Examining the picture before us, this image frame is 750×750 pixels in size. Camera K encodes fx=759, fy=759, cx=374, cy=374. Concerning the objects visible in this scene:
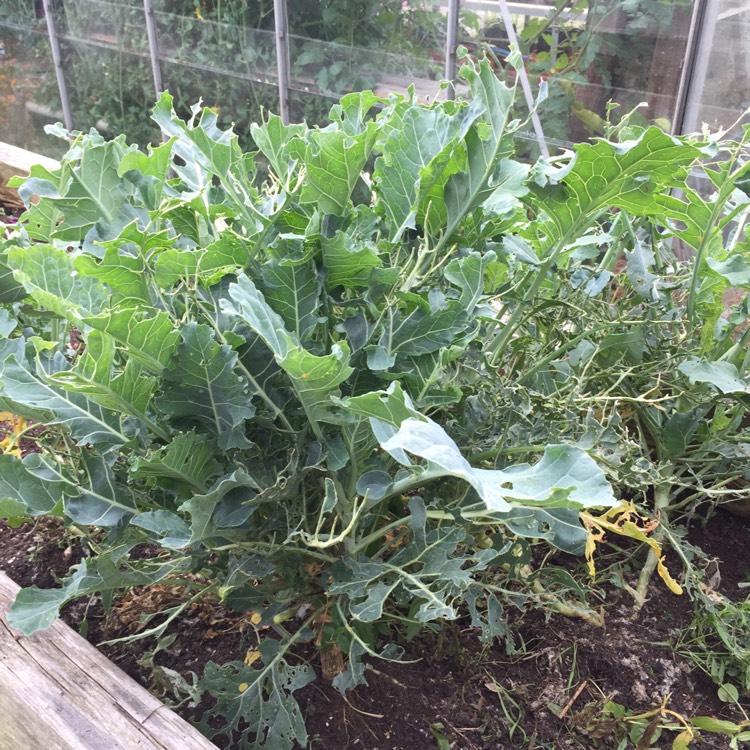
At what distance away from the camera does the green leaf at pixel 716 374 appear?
0.86 metres

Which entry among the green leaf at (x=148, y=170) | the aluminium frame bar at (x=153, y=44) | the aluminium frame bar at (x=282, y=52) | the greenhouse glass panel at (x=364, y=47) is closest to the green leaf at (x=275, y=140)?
the green leaf at (x=148, y=170)

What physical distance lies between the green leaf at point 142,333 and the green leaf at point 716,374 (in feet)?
1.92

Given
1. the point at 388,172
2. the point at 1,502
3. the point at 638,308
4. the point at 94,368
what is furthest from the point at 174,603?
the point at 638,308

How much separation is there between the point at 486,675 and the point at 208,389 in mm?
509

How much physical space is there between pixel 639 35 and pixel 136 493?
234 cm

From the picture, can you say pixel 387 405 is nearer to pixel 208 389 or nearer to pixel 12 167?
pixel 208 389

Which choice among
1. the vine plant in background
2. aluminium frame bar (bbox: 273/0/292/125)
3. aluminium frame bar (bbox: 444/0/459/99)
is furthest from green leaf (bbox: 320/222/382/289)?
aluminium frame bar (bbox: 273/0/292/125)

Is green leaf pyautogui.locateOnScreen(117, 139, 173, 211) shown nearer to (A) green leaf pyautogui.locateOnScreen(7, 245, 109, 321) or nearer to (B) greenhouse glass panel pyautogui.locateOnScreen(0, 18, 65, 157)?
(A) green leaf pyautogui.locateOnScreen(7, 245, 109, 321)

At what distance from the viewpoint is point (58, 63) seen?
425 centimetres

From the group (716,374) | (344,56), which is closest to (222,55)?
(344,56)

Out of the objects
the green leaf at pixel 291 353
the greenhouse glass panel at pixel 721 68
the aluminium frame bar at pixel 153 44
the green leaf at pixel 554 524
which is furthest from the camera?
the aluminium frame bar at pixel 153 44

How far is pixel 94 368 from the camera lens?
0.60 metres

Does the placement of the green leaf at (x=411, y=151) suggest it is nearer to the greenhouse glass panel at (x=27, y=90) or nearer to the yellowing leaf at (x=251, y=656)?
the yellowing leaf at (x=251, y=656)

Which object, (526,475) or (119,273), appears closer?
(526,475)
